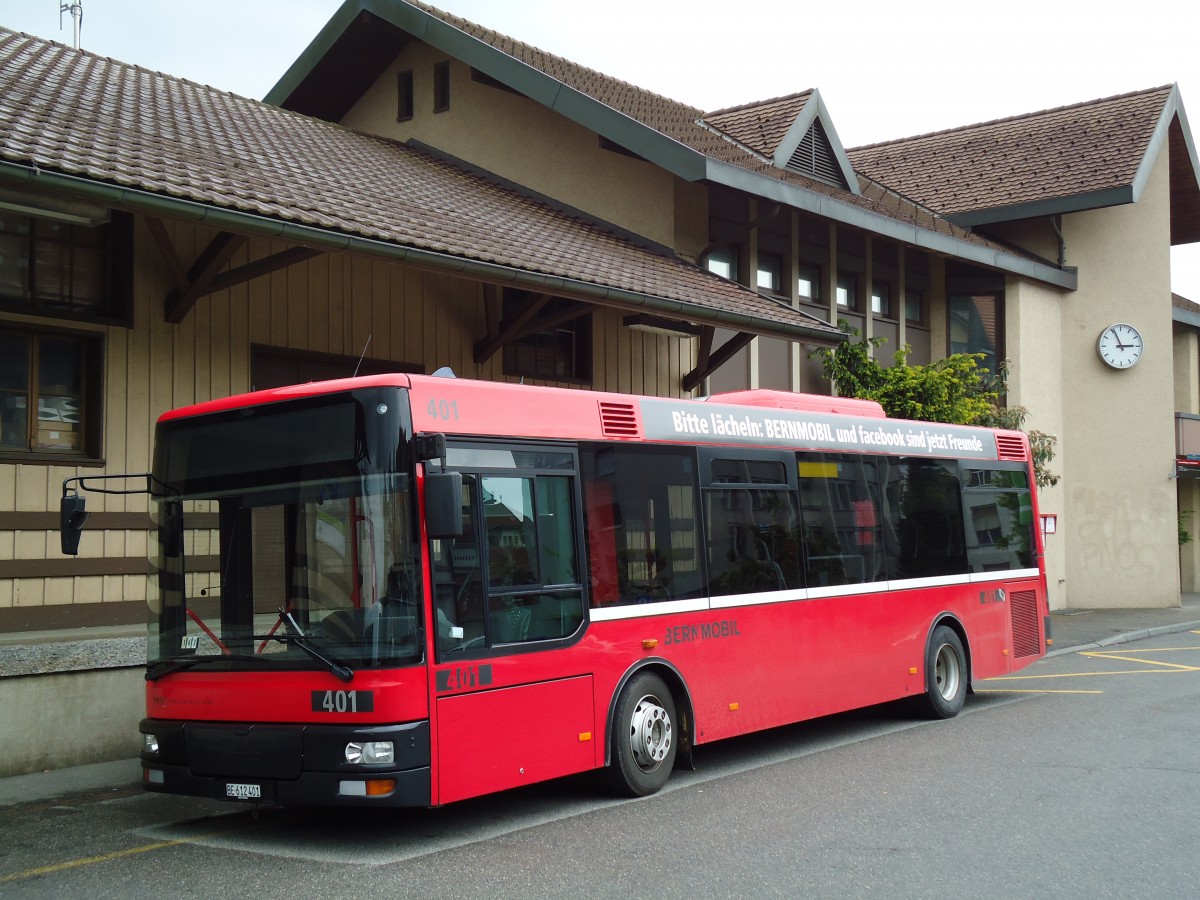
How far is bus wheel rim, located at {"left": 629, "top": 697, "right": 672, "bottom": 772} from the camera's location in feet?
28.8

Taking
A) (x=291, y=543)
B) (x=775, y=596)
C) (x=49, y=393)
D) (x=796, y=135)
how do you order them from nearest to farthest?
1. (x=291, y=543)
2. (x=775, y=596)
3. (x=49, y=393)
4. (x=796, y=135)

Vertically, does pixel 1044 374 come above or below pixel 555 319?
above

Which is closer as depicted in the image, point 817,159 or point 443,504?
point 443,504

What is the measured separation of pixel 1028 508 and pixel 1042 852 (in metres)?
7.88

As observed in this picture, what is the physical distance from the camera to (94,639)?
10.1 metres

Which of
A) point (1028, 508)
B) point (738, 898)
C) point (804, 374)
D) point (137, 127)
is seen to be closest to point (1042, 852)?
point (738, 898)

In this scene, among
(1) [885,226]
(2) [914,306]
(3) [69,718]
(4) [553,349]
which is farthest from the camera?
(2) [914,306]

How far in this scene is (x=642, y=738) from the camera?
8.80 m

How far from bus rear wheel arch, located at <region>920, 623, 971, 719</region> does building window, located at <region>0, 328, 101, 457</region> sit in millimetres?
7689

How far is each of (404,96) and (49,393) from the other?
35.2 feet

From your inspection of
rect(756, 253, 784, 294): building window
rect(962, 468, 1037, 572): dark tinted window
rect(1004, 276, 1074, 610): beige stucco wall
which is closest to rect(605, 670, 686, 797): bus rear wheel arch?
rect(962, 468, 1037, 572): dark tinted window

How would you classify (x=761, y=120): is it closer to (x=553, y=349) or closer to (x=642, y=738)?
(x=553, y=349)

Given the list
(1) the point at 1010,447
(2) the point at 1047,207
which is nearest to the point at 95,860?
(1) the point at 1010,447

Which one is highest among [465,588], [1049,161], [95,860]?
[1049,161]
